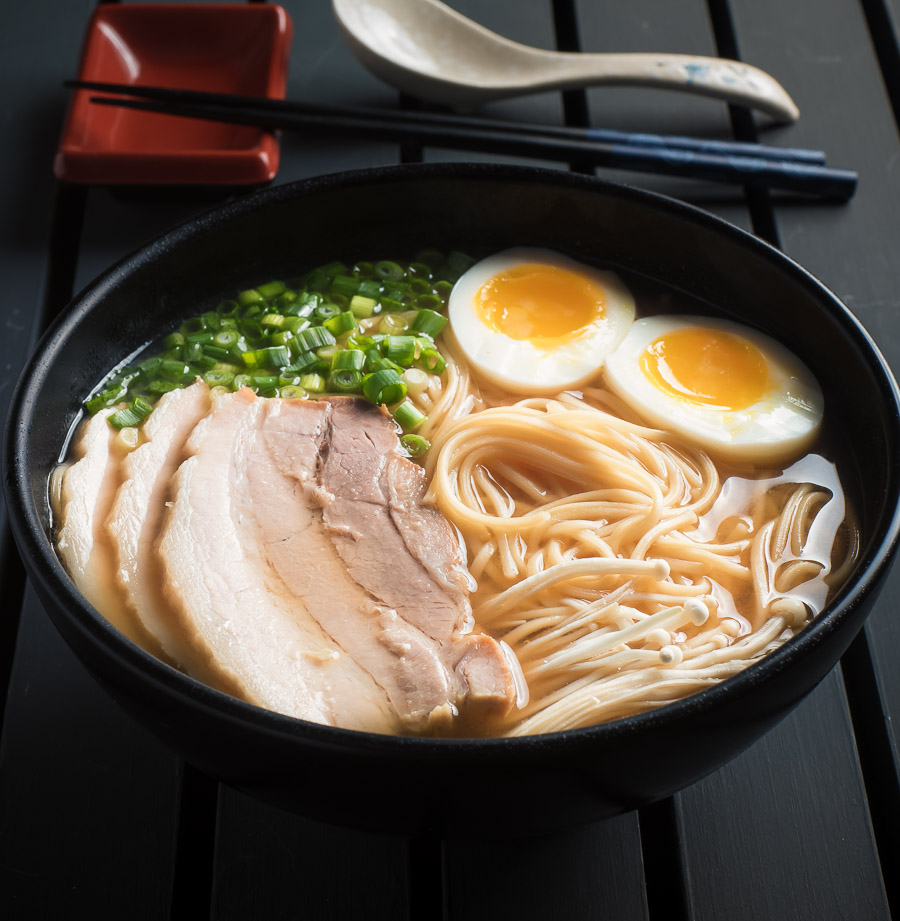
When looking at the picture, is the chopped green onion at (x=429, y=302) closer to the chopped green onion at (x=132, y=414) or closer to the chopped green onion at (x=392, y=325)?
the chopped green onion at (x=392, y=325)

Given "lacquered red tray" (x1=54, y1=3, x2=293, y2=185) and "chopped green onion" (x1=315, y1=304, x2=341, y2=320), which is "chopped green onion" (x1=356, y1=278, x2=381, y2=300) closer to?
"chopped green onion" (x1=315, y1=304, x2=341, y2=320)

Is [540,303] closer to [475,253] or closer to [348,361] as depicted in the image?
[475,253]

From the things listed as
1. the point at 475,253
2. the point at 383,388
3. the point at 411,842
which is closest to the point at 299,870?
the point at 411,842

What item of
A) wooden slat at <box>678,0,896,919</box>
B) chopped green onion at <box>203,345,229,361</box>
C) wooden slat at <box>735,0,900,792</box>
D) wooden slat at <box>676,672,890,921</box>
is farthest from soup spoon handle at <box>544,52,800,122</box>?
wooden slat at <box>676,672,890,921</box>

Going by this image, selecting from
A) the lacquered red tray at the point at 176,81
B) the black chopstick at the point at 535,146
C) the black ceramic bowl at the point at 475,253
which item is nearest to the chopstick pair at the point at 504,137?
the black chopstick at the point at 535,146

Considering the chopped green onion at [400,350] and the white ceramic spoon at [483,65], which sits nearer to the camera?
the chopped green onion at [400,350]

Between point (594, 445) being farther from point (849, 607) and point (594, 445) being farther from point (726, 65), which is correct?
point (726, 65)
